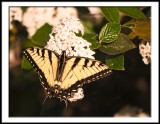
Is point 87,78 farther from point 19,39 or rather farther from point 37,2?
point 19,39

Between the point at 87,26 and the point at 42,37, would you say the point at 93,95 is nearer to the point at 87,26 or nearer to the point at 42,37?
the point at 87,26

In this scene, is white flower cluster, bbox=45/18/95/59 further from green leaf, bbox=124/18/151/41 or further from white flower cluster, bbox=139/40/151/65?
white flower cluster, bbox=139/40/151/65

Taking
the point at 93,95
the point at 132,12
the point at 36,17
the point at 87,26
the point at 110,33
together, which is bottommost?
the point at 93,95

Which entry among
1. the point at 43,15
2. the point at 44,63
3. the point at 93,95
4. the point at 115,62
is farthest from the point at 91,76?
the point at 43,15

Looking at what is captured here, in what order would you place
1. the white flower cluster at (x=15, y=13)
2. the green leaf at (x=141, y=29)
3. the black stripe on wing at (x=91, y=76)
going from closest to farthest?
the black stripe on wing at (x=91, y=76) → the green leaf at (x=141, y=29) → the white flower cluster at (x=15, y=13)

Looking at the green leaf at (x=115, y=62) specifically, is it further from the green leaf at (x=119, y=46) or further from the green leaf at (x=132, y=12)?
the green leaf at (x=132, y=12)

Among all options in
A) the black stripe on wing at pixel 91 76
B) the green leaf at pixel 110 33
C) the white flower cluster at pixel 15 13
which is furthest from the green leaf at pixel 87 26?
the white flower cluster at pixel 15 13

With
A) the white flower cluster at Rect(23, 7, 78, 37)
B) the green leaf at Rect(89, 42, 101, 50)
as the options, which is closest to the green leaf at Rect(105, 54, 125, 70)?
the green leaf at Rect(89, 42, 101, 50)
